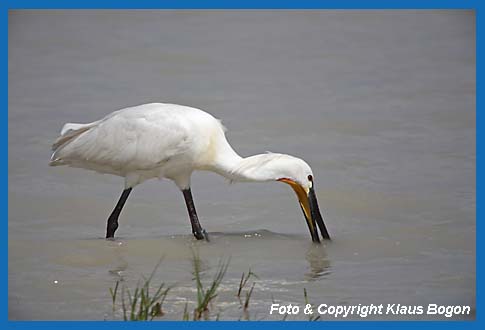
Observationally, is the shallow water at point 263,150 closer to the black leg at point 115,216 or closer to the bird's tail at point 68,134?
the black leg at point 115,216

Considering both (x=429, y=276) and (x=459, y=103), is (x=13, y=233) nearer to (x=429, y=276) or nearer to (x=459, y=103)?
(x=429, y=276)

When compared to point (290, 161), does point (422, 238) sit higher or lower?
lower

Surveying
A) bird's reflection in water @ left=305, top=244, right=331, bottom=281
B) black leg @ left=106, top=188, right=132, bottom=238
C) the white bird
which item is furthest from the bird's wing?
bird's reflection in water @ left=305, top=244, right=331, bottom=281

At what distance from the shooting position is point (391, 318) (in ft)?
24.7

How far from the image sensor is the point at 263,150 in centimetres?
1210

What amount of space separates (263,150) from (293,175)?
118 inches

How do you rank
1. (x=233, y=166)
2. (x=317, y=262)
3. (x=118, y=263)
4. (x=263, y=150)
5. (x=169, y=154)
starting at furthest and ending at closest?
(x=263, y=150), (x=233, y=166), (x=169, y=154), (x=317, y=262), (x=118, y=263)

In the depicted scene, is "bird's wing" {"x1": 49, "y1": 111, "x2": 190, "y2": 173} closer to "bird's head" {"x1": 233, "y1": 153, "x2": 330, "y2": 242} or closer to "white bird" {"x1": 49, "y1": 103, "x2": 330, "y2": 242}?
"white bird" {"x1": 49, "y1": 103, "x2": 330, "y2": 242}

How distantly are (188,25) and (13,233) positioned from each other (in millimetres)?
8417

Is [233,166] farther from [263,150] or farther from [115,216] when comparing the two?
[263,150]

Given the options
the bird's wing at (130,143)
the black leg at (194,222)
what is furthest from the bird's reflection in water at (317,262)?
the bird's wing at (130,143)

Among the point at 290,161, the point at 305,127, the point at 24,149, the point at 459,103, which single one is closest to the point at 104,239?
the point at 290,161

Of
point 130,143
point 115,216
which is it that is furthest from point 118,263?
point 130,143

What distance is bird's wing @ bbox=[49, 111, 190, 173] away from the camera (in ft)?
29.7
